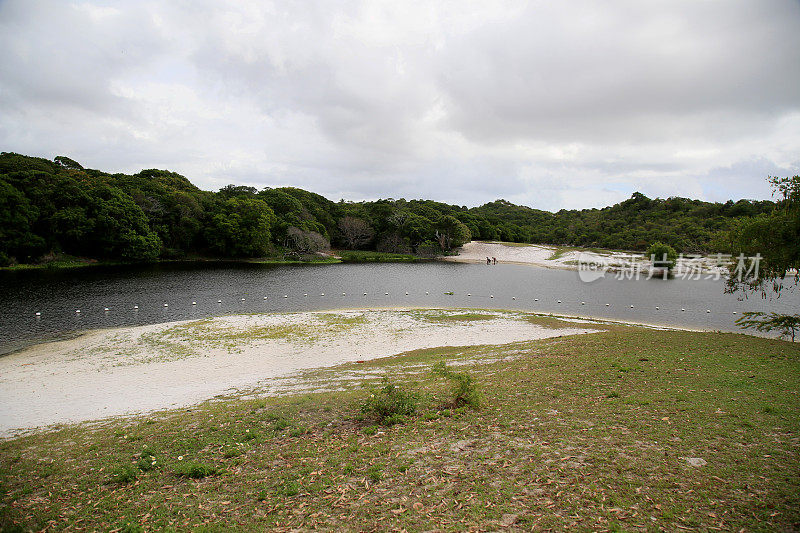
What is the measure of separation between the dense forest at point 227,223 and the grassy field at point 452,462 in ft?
47.7

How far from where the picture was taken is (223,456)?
26.5 feet

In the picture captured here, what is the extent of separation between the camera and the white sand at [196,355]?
12.6 metres

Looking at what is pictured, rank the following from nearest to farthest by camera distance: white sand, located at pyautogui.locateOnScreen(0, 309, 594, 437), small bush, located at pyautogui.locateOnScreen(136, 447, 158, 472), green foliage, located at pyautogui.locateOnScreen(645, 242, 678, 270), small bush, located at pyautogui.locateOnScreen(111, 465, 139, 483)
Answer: small bush, located at pyautogui.locateOnScreen(111, 465, 139, 483) < small bush, located at pyautogui.locateOnScreen(136, 447, 158, 472) < white sand, located at pyautogui.locateOnScreen(0, 309, 594, 437) < green foliage, located at pyautogui.locateOnScreen(645, 242, 678, 270)

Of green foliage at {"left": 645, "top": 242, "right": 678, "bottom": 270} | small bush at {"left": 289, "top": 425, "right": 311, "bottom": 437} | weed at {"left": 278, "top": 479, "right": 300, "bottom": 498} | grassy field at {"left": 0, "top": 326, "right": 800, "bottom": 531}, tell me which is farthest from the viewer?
green foliage at {"left": 645, "top": 242, "right": 678, "bottom": 270}

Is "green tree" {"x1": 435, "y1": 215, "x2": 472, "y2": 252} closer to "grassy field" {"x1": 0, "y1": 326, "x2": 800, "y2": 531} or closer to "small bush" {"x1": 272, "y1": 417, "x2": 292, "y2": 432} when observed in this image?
"grassy field" {"x1": 0, "y1": 326, "x2": 800, "y2": 531}

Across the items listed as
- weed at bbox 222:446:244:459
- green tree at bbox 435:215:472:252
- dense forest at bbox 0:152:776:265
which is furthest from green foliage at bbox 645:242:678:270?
weed at bbox 222:446:244:459

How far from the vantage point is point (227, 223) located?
67.5 meters

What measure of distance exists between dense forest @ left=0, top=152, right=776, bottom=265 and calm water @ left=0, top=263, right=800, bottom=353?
917cm

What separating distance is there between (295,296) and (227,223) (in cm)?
4005

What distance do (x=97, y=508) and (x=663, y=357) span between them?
17.0 meters

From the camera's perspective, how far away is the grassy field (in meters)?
5.59

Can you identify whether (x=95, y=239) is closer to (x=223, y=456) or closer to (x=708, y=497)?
(x=223, y=456)

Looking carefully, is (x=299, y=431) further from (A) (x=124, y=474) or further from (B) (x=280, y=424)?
(A) (x=124, y=474)

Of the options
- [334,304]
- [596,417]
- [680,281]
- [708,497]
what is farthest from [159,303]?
[680,281]
